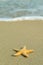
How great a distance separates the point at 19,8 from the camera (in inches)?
283

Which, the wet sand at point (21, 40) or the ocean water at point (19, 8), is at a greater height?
the ocean water at point (19, 8)

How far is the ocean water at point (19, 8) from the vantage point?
21.3 feet

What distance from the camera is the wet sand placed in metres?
3.50

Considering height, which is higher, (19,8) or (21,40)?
(19,8)

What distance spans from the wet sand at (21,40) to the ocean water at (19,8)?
0.88 m

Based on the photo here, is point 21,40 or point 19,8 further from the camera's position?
point 19,8

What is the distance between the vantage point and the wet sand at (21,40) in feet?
11.5

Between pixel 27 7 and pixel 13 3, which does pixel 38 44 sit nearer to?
pixel 27 7

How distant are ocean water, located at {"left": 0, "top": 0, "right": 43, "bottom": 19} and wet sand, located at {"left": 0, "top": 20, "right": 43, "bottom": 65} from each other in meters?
0.88

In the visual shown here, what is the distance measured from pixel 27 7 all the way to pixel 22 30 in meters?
2.51

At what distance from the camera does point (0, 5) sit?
7480 mm

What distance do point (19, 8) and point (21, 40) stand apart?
3041mm

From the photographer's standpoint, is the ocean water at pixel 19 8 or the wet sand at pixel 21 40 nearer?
the wet sand at pixel 21 40

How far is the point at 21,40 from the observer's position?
4.31m
